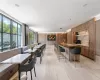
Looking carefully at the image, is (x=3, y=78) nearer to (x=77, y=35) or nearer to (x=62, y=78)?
(x=62, y=78)

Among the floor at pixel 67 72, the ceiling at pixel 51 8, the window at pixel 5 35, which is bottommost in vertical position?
the floor at pixel 67 72

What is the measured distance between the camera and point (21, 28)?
9844mm

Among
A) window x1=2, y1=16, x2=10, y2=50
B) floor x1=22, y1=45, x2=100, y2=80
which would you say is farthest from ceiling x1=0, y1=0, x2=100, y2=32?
floor x1=22, y1=45, x2=100, y2=80

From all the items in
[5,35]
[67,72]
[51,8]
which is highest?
[51,8]

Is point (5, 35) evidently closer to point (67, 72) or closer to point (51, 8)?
point (51, 8)

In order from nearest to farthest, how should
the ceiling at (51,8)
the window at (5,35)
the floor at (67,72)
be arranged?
the floor at (67,72), the ceiling at (51,8), the window at (5,35)

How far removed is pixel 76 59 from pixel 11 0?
5.16 meters

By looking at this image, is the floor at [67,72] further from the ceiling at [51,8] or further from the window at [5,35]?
the ceiling at [51,8]

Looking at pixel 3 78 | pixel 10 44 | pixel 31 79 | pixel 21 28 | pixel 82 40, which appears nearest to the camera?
pixel 3 78

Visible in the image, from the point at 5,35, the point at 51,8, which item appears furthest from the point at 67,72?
the point at 5,35

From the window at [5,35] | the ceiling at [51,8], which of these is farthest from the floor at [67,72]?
the ceiling at [51,8]

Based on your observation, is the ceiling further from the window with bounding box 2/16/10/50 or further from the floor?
the floor

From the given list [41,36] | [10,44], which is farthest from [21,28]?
[41,36]

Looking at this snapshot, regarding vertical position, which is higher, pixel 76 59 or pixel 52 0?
pixel 52 0
